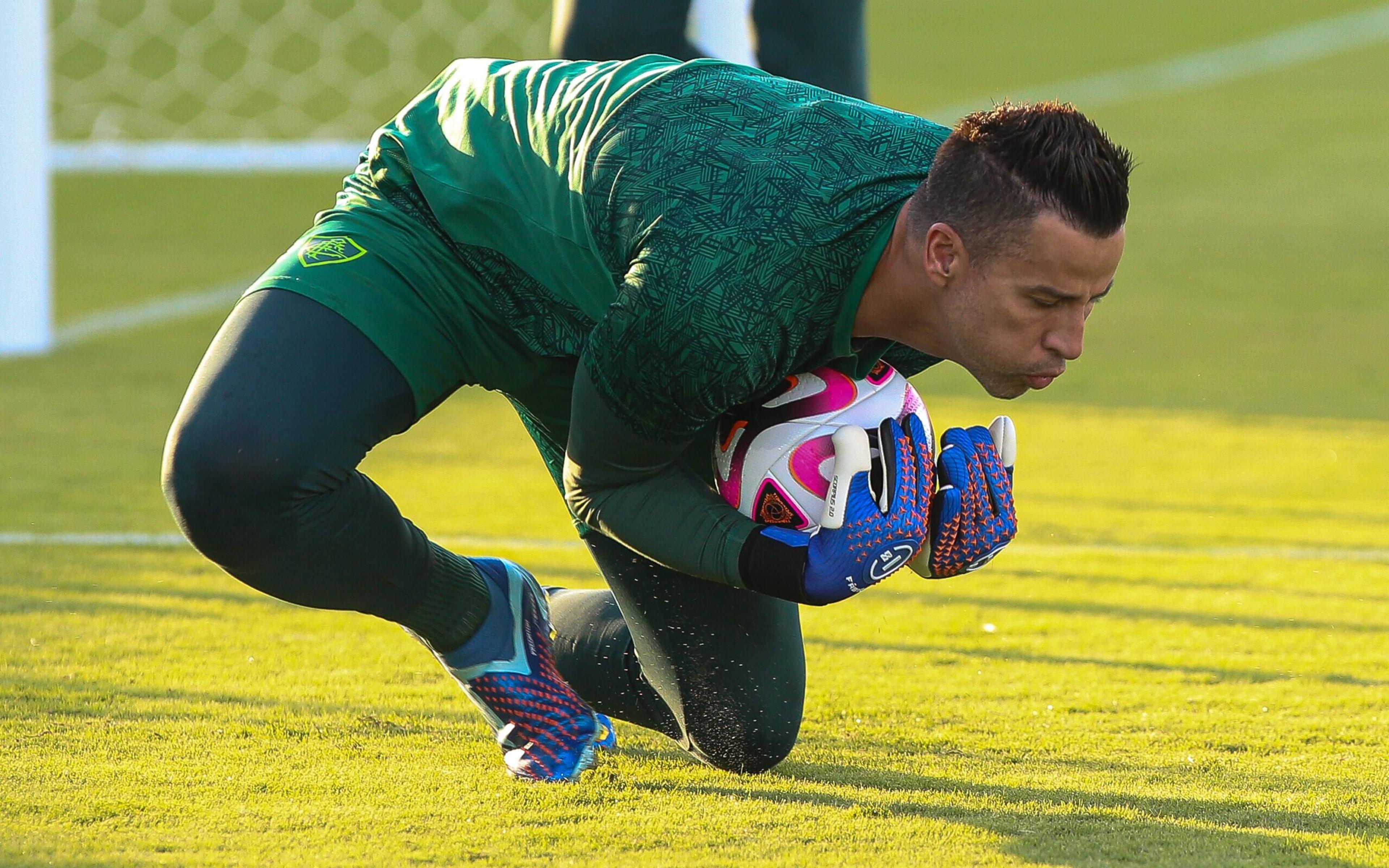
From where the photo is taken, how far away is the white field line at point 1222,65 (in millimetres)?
14875

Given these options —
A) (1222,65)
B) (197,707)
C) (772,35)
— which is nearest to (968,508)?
(197,707)

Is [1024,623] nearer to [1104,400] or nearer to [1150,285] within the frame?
[1104,400]

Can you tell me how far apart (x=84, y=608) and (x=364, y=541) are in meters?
1.31

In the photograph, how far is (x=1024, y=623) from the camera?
146 inches

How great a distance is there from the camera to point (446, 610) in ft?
9.02

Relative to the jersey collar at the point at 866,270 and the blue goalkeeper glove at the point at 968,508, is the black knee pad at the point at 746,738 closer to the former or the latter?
the blue goalkeeper glove at the point at 968,508

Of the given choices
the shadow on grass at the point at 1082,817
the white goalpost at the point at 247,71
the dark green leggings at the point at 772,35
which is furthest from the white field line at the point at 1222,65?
the shadow on grass at the point at 1082,817

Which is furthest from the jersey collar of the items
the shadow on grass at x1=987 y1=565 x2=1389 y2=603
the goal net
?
the goal net

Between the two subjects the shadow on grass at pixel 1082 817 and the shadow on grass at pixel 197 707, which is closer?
the shadow on grass at pixel 1082 817

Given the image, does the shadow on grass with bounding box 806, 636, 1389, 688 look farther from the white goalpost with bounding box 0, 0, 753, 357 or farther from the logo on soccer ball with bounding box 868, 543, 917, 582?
the white goalpost with bounding box 0, 0, 753, 357

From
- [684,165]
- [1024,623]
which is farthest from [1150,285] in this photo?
[684,165]

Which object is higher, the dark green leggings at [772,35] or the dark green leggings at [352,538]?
the dark green leggings at [772,35]

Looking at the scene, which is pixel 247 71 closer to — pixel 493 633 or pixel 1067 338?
pixel 493 633

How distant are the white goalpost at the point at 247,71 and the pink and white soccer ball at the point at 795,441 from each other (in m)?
7.81
